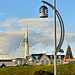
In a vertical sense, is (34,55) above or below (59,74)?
above

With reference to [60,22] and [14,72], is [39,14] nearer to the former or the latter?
[60,22]

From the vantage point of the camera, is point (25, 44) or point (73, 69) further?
point (25, 44)

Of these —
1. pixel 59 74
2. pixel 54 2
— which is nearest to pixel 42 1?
pixel 54 2

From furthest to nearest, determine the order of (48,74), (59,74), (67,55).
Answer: (67,55), (59,74), (48,74)

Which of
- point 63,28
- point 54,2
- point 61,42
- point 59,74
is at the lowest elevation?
point 59,74

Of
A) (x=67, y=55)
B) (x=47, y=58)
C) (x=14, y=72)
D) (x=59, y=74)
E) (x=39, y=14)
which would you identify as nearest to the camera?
(x=39, y=14)

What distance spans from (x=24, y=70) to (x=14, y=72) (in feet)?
8.26

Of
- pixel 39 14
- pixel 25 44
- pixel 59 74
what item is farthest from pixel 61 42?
pixel 25 44

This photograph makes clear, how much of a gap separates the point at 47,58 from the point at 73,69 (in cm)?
3157

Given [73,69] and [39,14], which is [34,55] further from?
[39,14]

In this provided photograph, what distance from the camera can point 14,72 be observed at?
51844mm

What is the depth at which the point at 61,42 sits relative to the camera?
25844 millimetres

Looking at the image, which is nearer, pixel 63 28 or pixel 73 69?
pixel 63 28

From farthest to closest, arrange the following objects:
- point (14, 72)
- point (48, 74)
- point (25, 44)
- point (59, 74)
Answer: point (25, 44) < point (14, 72) < point (59, 74) < point (48, 74)
